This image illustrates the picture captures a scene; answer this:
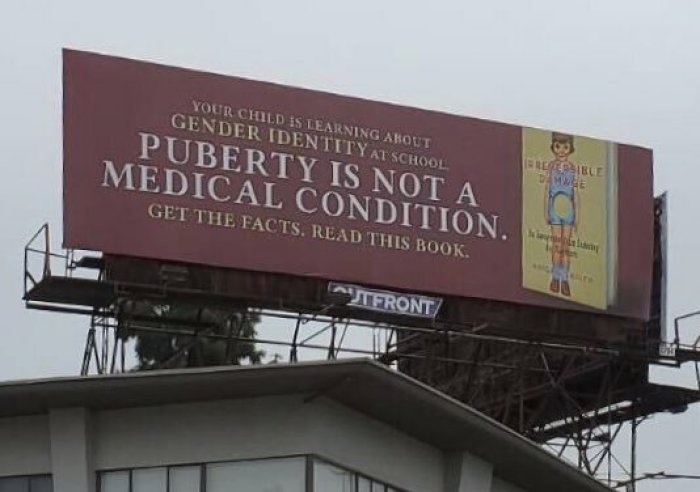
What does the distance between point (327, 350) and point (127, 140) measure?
6.57 meters

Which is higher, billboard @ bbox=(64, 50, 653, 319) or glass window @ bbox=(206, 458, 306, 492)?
billboard @ bbox=(64, 50, 653, 319)

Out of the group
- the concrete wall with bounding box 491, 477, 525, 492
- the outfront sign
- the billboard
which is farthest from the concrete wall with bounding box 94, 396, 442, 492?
the outfront sign

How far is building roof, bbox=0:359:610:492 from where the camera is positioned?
1214 inches

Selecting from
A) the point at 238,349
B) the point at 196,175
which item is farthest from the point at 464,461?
the point at 238,349

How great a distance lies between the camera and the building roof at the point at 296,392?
30.8 m

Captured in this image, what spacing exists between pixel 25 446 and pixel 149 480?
223 centimetres

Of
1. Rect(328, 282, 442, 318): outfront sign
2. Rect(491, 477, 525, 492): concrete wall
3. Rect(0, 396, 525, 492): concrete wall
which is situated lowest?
Rect(491, 477, 525, 492): concrete wall

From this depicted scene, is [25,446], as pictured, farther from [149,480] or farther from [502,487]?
[502,487]

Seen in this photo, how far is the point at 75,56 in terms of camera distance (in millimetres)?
40000

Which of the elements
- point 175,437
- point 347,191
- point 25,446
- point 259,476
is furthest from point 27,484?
A: point 347,191

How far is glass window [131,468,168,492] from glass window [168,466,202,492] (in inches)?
4.9

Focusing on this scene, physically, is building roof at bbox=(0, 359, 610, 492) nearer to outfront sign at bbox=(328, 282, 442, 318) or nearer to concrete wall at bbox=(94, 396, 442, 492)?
concrete wall at bbox=(94, 396, 442, 492)

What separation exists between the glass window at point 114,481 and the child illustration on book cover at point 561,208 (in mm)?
15082

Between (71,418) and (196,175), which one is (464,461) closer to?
(71,418)
